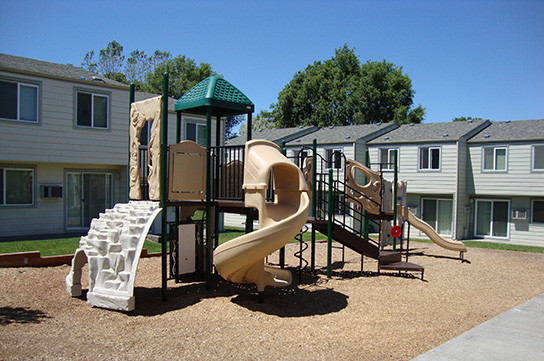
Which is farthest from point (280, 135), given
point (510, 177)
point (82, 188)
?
point (82, 188)

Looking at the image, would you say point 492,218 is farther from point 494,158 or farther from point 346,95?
point 346,95

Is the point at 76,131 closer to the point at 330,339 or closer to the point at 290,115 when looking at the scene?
the point at 330,339

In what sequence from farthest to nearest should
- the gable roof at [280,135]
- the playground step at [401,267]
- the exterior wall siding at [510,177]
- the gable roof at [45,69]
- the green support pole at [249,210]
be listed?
the gable roof at [280,135], the exterior wall siding at [510,177], the gable roof at [45,69], the playground step at [401,267], the green support pole at [249,210]

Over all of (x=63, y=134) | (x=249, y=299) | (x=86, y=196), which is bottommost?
(x=249, y=299)

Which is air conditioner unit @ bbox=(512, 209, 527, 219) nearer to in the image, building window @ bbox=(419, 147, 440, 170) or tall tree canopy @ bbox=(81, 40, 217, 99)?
building window @ bbox=(419, 147, 440, 170)

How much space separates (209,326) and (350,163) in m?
8.27

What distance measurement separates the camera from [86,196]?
1847cm

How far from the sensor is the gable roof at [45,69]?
15.9 metres

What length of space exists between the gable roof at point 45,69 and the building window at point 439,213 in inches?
729

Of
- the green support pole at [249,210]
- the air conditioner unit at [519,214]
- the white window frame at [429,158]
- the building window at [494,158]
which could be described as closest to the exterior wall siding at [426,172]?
the white window frame at [429,158]

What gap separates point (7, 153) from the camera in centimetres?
1573

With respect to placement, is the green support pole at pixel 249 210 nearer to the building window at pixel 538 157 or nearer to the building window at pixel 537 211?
the building window at pixel 538 157

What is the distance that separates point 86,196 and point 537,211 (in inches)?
883

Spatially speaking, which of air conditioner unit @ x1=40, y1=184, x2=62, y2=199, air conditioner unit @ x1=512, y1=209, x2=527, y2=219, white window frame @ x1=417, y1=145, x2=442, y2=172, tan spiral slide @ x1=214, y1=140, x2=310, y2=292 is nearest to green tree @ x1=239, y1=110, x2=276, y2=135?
white window frame @ x1=417, y1=145, x2=442, y2=172
